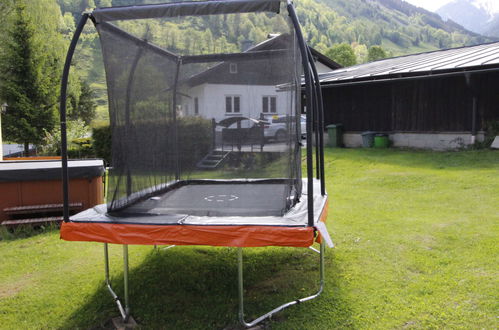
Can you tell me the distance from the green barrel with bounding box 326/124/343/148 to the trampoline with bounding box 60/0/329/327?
368 inches

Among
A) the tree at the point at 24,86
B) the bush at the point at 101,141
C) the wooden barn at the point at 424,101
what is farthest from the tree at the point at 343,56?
the bush at the point at 101,141

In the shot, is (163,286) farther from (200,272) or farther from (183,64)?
(183,64)

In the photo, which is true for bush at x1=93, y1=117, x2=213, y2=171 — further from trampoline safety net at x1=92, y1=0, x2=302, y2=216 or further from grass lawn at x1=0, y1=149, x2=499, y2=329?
grass lawn at x1=0, y1=149, x2=499, y2=329

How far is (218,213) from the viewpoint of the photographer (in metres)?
3.41

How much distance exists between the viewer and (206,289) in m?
3.54

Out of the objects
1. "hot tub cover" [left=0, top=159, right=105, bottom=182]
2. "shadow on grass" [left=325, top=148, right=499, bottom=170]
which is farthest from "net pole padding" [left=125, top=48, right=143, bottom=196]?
"shadow on grass" [left=325, top=148, right=499, bottom=170]

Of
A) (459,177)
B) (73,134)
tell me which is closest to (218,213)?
(459,177)

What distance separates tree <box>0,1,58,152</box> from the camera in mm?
17016

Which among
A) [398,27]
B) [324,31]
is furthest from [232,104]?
[398,27]

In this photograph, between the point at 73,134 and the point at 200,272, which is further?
the point at 73,134

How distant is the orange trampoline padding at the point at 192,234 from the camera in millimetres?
Result: 2785

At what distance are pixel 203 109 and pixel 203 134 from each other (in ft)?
0.85

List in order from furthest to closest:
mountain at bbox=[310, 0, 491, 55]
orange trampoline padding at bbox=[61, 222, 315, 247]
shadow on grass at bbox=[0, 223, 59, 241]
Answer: mountain at bbox=[310, 0, 491, 55] → shadow on grass at bbox=[0, 223, 59, 241] → orange trampoline padding at bbox=[61, 222, 315, 247]

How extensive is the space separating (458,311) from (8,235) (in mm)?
4893
